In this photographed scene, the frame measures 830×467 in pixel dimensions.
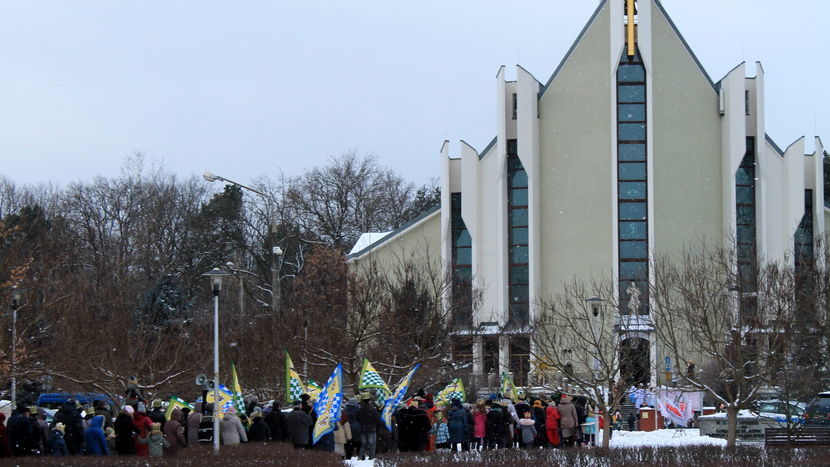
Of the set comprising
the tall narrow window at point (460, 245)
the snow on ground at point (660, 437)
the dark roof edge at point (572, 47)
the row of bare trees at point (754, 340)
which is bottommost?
the snow on ground at point (660, 437)

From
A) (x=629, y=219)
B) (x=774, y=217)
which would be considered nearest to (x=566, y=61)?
(x=629, y=219)

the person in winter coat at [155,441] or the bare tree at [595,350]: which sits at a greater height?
the bare tree at [595,350]

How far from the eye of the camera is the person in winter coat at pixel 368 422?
26.4 metres

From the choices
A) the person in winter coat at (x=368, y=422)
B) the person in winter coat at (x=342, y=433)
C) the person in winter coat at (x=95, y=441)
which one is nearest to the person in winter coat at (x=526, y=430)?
the person in winter coat at (x=368, y=422)

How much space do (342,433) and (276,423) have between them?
1.56 meters

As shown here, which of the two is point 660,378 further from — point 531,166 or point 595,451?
point 595,451

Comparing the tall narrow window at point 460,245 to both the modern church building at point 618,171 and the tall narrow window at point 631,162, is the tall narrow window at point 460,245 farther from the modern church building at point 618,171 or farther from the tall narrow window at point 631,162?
the tall narrow window at point 631,162

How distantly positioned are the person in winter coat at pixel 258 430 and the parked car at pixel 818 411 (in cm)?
1176

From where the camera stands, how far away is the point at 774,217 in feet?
188

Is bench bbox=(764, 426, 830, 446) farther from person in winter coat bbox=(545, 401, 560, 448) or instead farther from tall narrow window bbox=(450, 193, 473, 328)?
tall narrow window bbox=(450, 193, 473, 328)

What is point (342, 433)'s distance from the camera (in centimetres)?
2670

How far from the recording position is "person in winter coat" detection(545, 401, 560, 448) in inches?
1189

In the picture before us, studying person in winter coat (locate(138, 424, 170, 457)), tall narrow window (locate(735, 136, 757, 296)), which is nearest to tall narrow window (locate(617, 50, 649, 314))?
tall narrow window (locate(735, 136, 757, 296))

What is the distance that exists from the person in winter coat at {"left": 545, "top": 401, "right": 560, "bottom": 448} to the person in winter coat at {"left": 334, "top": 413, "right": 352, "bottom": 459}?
5.32 metres
